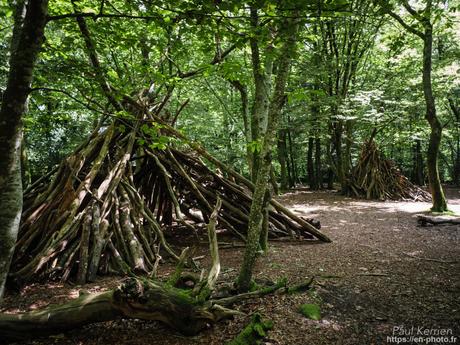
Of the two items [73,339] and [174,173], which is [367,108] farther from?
[73,339]

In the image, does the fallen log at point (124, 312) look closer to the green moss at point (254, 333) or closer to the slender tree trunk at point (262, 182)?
the green moss at point (254, 333)

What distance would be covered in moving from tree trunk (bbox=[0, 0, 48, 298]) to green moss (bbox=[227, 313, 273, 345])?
1900mm

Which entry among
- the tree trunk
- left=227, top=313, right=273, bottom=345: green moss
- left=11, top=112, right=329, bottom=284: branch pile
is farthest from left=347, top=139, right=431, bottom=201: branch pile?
the tree trunk

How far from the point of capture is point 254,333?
2.40 metres

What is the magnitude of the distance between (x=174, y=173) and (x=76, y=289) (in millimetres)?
2986

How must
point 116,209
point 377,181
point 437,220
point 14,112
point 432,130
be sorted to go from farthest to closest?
point 377,181
point 432,130
point 437,220
point 116,209
point 14,112

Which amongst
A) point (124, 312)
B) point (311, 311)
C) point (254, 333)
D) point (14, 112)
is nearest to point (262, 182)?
point (311, 311)

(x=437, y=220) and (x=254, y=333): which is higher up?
(x=437, y=220)

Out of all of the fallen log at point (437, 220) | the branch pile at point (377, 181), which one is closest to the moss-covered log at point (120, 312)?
the fallen log at point (437, 220)

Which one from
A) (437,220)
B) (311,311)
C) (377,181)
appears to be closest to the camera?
(311,311)

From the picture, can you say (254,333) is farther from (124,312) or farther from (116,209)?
(116,209)

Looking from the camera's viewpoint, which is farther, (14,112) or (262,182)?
(262,182)

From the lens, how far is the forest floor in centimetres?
249

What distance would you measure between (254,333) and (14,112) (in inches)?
99.6
